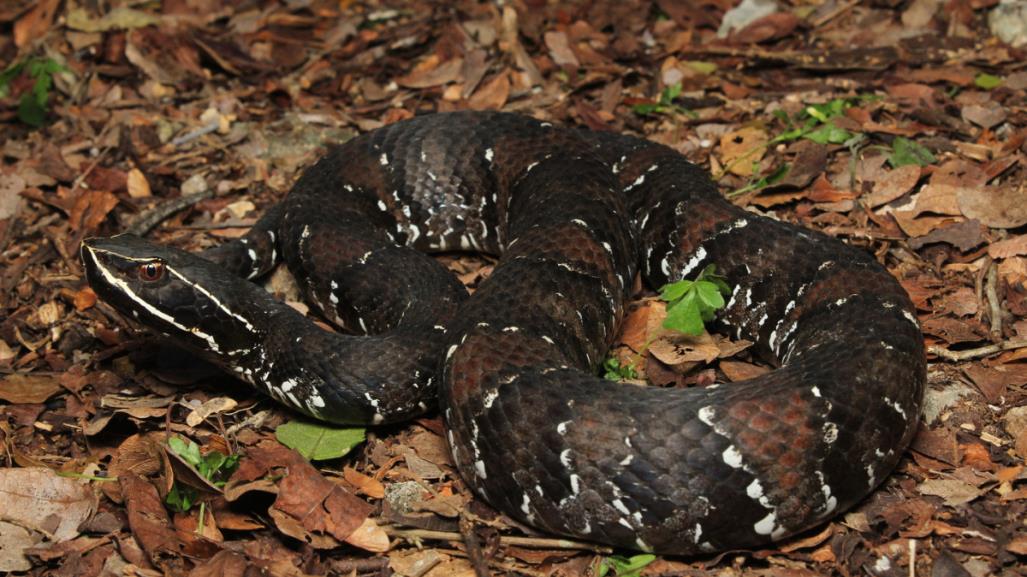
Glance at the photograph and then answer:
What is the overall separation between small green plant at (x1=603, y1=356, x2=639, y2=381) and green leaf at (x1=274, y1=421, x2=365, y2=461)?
1.91 m

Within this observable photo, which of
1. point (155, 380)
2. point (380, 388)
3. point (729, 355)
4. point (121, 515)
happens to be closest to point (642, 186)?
point (729, 355)

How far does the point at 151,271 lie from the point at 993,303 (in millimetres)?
6306

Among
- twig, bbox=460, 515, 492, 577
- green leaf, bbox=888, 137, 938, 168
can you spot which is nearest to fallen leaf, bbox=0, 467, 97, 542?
twig, bbox=460, 515, 492, 577

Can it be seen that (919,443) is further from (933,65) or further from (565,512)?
(933,65)

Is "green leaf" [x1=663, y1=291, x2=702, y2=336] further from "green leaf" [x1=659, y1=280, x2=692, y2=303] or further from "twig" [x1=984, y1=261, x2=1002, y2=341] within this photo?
"twig" [x1=984, y1=261, x2=1002, y2=341]

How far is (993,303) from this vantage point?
7676mm

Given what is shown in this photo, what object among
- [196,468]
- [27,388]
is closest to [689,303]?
[196,468]

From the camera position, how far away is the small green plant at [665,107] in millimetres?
10352

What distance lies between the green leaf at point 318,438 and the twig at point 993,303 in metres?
4.74

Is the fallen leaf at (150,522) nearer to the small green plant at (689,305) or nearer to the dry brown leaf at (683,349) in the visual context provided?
the small green plant at (689,305)

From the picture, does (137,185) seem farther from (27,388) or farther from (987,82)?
(987,82)

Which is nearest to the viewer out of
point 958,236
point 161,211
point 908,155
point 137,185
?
point 958,236

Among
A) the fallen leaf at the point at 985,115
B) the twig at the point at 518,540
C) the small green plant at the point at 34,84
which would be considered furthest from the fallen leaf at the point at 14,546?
the fallen leaf at the point at 985,115

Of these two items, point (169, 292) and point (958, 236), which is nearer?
point (169, 292)
